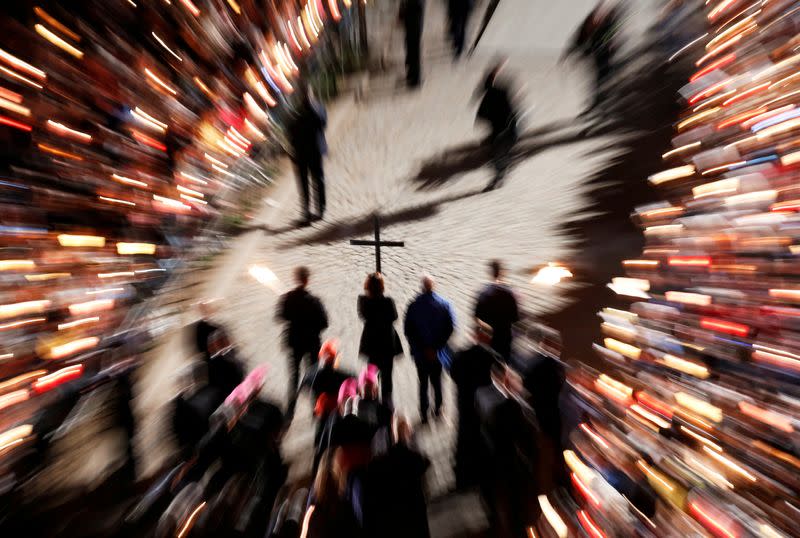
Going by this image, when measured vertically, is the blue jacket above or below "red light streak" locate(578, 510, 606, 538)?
above

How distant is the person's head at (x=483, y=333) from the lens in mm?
3314

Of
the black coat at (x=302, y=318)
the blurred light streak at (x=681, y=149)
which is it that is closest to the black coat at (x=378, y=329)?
the black coat at (x=302, y=318)

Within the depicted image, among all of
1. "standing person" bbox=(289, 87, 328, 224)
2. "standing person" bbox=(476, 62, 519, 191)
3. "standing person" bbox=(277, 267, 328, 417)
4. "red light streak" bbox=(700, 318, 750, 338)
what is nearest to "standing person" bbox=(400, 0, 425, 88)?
"standing person" bbox=(476, 62, 519, 191)

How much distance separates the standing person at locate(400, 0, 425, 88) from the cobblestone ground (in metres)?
0.23

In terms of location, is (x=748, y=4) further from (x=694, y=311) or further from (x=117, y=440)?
(x=117, y=440)

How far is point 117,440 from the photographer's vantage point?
10.9 ft

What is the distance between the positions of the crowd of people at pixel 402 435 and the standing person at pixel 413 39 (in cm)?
485

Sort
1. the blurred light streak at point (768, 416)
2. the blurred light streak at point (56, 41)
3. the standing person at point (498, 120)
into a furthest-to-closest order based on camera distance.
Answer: the standing person at point (498, 120) < the blurred light streak at point (56, 41) < the blurred light streak at point (768, 416)

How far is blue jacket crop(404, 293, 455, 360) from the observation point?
3.77 metres

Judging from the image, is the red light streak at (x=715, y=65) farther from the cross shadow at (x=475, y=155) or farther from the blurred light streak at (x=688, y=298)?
the blurred light streak at (x=688, y=298)

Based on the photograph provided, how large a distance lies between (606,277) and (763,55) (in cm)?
348

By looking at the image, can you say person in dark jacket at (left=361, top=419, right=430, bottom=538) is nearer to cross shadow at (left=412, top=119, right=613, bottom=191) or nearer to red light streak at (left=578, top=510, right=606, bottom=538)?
red light streak at (left=578, top=510, right=606, bottom=538)

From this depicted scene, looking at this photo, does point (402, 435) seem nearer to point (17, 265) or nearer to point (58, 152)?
point (17, 265)

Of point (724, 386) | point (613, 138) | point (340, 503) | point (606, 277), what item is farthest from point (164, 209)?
point (724, 386)
